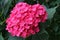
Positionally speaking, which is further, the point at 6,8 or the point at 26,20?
the point at 6,8

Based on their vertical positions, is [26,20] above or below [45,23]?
above

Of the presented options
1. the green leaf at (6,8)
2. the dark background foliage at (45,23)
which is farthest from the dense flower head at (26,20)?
the green leaf at (6,8)

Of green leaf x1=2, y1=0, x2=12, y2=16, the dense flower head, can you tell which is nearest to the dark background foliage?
green leaf x1=2, y1=0, x2=12, y2=16

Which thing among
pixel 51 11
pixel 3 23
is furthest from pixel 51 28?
pixel 3 23

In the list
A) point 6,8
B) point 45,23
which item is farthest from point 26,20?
point 6,8

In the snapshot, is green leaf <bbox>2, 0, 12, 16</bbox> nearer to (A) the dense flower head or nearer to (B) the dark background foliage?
(B) the dark background foliage

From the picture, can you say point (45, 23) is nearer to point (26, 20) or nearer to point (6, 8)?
point (26, 20)

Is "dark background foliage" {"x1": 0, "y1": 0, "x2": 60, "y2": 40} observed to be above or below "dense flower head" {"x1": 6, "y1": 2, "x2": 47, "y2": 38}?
below

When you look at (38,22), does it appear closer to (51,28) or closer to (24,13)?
(24,13)
